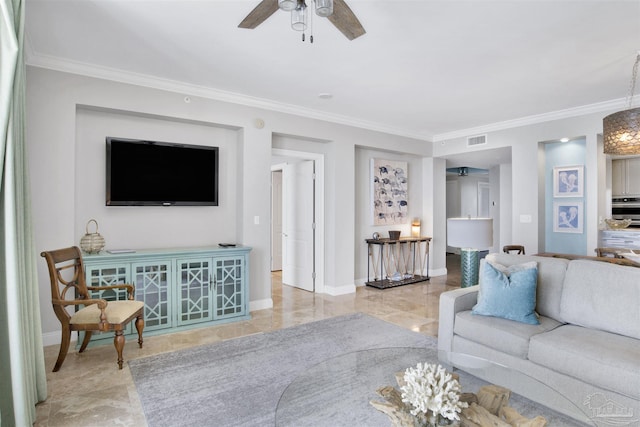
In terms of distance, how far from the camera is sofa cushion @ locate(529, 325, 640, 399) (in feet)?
6.42

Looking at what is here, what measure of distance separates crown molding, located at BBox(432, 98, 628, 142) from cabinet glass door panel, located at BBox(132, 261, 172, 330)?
5.06 metres

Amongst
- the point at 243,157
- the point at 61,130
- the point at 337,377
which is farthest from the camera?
the point at 243,157

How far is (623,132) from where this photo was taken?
3.35m

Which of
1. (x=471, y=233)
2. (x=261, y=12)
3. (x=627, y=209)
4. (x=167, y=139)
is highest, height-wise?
(x=261, y=12)

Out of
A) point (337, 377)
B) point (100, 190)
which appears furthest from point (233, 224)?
point (337, 377)

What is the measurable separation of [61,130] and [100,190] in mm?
681

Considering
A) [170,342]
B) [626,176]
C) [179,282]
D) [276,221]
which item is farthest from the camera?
[276,221]

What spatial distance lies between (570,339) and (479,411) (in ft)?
3.94

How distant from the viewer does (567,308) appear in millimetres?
2643

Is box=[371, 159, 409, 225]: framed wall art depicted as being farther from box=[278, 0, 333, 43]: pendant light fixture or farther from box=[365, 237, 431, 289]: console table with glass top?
box=[278, 0, 333, 43]: pendant light fixture

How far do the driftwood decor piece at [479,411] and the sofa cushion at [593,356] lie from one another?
2.43 feet

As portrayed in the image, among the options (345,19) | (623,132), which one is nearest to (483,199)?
(623,132)

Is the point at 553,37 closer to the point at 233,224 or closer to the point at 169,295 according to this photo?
the point at 233,224

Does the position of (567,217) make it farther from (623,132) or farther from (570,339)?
(570,339)
